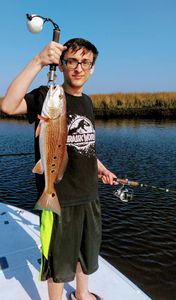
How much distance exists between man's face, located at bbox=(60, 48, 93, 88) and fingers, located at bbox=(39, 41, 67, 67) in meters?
0.52

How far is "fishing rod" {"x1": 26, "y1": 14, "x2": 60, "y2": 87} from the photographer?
2.58 m

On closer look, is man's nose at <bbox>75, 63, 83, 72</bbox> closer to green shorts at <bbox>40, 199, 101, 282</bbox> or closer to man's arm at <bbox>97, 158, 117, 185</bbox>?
man's arm at <bbox>97, 158, 117, 185</bbox>

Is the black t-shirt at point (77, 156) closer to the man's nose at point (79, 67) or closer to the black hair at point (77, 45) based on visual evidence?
the man's nose at point (79, 67)

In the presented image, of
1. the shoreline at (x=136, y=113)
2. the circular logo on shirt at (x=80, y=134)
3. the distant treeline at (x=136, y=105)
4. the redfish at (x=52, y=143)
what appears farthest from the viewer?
the distant treeline at (x=136, y=105)

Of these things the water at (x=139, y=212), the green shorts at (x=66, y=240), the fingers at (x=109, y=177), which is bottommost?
the water at (x=139, y=212)

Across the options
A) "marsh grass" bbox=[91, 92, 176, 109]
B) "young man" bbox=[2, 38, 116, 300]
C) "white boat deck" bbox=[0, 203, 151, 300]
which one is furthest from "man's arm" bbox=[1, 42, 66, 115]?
"marsh grass" bbox=[91, 92, 176, 109]

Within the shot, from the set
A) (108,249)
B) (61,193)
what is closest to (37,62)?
(61,193)

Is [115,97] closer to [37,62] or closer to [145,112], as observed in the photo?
[145,112]

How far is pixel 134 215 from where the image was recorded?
9.80 meters

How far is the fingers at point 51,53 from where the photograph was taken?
8.12 feet

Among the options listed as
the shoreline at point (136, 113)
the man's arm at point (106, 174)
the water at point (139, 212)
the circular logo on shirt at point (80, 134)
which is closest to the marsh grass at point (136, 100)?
the shoreline at point (136, 113)

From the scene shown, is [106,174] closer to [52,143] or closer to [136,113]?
[52,143]

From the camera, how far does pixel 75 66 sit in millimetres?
3029

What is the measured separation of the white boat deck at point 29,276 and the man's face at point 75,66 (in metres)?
2.62
